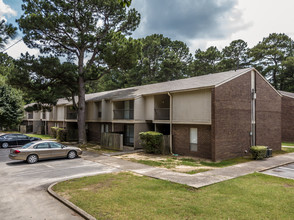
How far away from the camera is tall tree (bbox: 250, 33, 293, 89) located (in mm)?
47281

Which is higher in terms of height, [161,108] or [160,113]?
[161,108]

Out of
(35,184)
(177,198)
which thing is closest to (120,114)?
(35,184)

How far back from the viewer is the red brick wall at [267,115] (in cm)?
1852

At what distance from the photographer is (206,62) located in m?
47.4

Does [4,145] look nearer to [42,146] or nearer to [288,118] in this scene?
[42,146]

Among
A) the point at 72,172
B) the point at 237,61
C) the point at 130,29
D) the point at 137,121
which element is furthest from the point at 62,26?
the point at 237,61

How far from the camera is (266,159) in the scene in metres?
16.0

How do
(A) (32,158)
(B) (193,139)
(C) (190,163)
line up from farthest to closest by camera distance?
(B) (193,139)
(A) (32,158)
(C) (190,163)

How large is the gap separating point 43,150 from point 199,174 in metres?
10.3

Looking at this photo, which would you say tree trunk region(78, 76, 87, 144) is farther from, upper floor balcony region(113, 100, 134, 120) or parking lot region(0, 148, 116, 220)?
parking lot region(0, 148, 116, 220)

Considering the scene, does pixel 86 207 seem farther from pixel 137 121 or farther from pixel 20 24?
pixel 20 24

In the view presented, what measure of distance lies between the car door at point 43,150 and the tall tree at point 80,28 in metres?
9.15

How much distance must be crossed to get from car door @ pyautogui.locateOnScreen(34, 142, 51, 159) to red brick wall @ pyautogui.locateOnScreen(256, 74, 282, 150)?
1632 centimetres

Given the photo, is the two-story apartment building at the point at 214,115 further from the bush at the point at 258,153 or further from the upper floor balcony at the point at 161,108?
the bush at the point at 258,153
